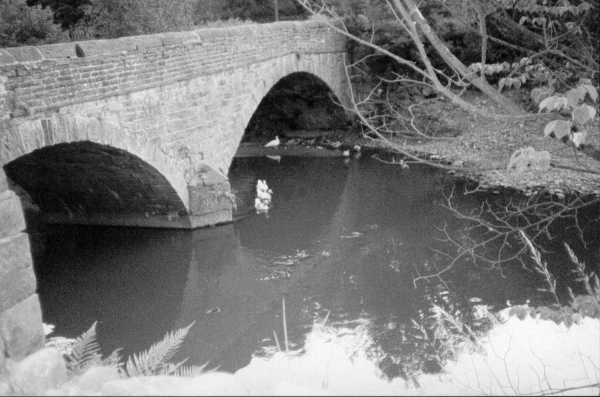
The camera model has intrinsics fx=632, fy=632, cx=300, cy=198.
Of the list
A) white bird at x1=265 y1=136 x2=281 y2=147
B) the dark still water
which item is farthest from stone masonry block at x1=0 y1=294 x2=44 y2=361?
white bird at x1=265 y1=136 x2=281 y2=147

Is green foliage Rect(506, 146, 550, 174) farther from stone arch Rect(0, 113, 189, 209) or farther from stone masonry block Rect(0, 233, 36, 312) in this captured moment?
stone arch Rect(0, 113, 189, 209)

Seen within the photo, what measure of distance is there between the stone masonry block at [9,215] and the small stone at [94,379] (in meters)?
1.21

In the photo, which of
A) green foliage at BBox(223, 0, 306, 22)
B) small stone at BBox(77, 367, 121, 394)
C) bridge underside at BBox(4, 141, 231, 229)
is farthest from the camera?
green foliage at BBox(223, 0, 306, 22)

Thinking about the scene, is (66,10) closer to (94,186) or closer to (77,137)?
(94,186)

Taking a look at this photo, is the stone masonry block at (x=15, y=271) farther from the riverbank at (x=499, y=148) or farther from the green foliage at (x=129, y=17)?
the green foliage at (x=129, y=17)

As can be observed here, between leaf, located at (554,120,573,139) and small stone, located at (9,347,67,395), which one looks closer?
small stone, located at (9,347,67,395)

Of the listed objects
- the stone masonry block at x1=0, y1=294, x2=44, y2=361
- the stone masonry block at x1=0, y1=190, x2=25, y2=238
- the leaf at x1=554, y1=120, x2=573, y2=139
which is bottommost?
the stone masonry block at x1=0, y1=294, x2=44, y2=361

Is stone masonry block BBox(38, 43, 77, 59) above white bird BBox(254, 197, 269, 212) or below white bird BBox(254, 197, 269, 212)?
above

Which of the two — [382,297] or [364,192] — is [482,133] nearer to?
[364,192]

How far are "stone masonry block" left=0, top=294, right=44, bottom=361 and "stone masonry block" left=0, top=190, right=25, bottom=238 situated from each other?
34 centimetres

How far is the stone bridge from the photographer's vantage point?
6.40 metres

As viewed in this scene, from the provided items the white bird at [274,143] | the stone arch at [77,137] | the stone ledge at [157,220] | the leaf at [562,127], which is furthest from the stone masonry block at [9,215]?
the white bird at [274,143]

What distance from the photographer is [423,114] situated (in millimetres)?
14375

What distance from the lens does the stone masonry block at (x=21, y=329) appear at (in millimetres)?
2824
